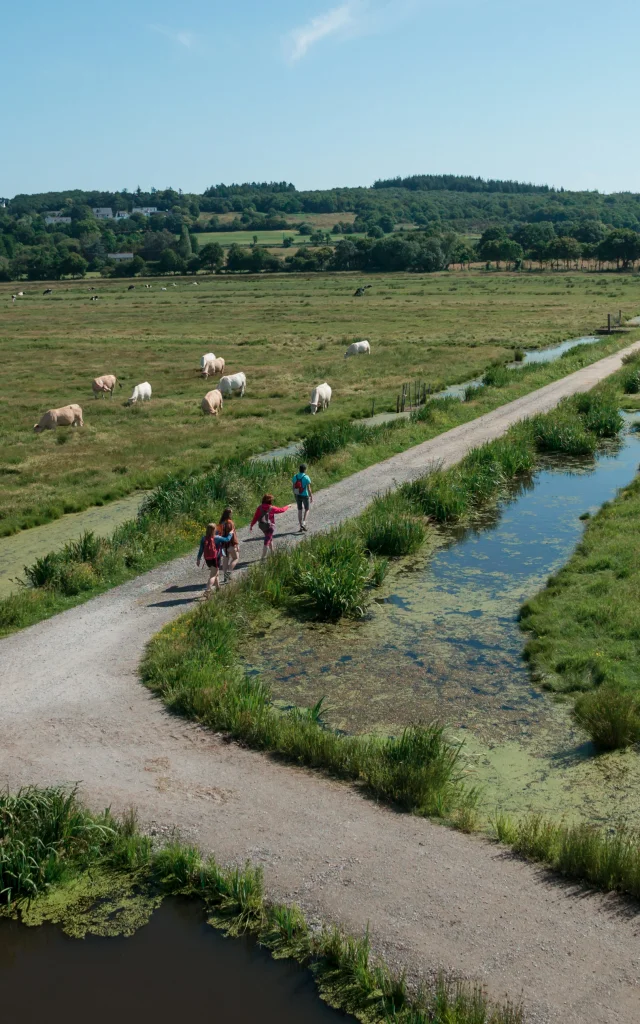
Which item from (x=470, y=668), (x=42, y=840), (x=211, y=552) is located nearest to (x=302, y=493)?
(x=211, y=552)

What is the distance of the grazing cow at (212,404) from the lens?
39312mm

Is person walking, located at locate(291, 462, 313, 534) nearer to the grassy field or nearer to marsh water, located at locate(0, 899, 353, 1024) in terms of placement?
the grassy field

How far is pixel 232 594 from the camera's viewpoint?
1817 centimetres

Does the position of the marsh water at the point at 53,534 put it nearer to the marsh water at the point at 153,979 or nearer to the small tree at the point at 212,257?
the marsh water at the point at 153,979

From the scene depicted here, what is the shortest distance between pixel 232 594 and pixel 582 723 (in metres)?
7.26

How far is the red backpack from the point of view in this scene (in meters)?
18.0

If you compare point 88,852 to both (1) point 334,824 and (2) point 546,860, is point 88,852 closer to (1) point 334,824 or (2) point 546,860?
(1) point 334,824

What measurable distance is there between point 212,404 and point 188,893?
30.8 m

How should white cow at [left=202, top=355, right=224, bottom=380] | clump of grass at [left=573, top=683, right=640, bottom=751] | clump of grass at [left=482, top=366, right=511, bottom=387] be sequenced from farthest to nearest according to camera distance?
white cow at [left=202, top=355, right=224, bottom=380] < clump of grass at [left=482, top=366, right=511, bottom=387] < clump of grass at [left=573, top=683, right=640, bottom=751]

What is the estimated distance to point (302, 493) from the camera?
72.0 ft

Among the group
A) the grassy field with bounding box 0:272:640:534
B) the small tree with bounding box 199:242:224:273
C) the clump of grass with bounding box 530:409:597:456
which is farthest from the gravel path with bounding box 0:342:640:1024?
the small tree with bounding box 199:242:224:273

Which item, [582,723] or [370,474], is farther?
[370,474]

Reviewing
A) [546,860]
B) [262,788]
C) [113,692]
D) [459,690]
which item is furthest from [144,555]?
[546,860]

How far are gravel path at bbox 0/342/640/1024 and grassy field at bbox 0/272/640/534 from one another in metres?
10.9
